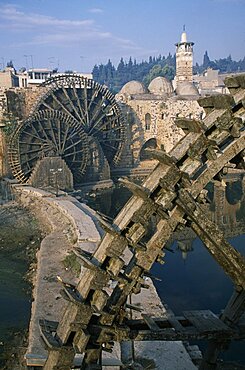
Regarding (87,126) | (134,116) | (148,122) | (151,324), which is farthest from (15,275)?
(148,122)

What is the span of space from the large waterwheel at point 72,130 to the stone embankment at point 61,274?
231 centimetres

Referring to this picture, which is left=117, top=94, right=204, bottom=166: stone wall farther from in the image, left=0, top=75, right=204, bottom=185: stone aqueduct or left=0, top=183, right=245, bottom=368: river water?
left=0, top=183, right=245, bottom=368: river water

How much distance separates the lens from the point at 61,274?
9.95 metres

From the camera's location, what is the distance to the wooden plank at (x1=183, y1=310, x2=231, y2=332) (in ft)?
11.5

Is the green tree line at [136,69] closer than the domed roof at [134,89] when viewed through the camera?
No

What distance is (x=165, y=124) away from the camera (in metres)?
28.6

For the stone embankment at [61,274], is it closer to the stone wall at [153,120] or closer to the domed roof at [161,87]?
the stone wall at [153,120]

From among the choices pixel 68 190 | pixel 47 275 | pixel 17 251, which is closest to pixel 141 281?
pixel 47 275

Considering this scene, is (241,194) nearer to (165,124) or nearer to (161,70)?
(165,124)

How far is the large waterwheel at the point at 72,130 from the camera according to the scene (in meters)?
20.4

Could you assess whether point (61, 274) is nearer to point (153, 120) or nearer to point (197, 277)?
point (197, 277)

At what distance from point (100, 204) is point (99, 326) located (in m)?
17.4

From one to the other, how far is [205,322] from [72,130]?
61.9 ft

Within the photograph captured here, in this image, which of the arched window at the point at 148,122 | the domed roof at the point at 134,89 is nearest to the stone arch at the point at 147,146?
the arched window at the point at 148,122
